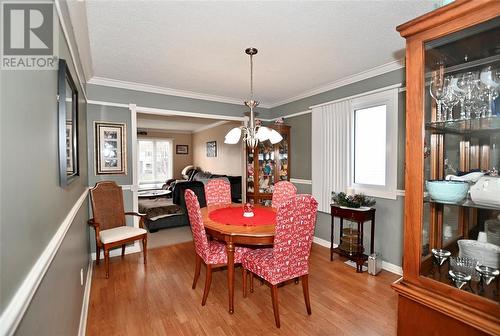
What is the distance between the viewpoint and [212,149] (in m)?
8.00

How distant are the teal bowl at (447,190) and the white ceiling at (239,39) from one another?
147 centimetres

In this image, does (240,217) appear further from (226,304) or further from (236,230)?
(226,304)

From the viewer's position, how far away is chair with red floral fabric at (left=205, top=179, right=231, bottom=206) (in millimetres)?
3410

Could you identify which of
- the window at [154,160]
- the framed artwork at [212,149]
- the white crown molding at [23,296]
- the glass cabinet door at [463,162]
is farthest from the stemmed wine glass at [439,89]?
the window at [154,160]

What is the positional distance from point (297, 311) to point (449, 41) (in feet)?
7.48

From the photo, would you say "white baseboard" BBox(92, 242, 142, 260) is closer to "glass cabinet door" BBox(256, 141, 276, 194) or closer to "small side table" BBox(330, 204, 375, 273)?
"glass cabinet door" BBox(256, 141, 276, 194)

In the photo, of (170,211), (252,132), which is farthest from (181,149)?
(252,132)

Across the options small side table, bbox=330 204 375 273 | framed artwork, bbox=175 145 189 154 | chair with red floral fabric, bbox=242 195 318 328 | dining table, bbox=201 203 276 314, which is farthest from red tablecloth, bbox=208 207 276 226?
framed artwork, bbox=175 145 189 154

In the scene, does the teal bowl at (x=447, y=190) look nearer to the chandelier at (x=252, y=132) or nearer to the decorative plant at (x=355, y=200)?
the chandelier at (x=252, y=132)

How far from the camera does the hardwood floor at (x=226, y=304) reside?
2.07 m

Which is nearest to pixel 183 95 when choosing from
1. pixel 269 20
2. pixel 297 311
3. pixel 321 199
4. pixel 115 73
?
pixel 115 73

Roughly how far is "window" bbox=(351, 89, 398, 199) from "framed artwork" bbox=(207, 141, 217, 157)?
16.3 ft

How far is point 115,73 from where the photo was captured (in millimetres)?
3252

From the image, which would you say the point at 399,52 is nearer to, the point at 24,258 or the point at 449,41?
the point at 449,41
